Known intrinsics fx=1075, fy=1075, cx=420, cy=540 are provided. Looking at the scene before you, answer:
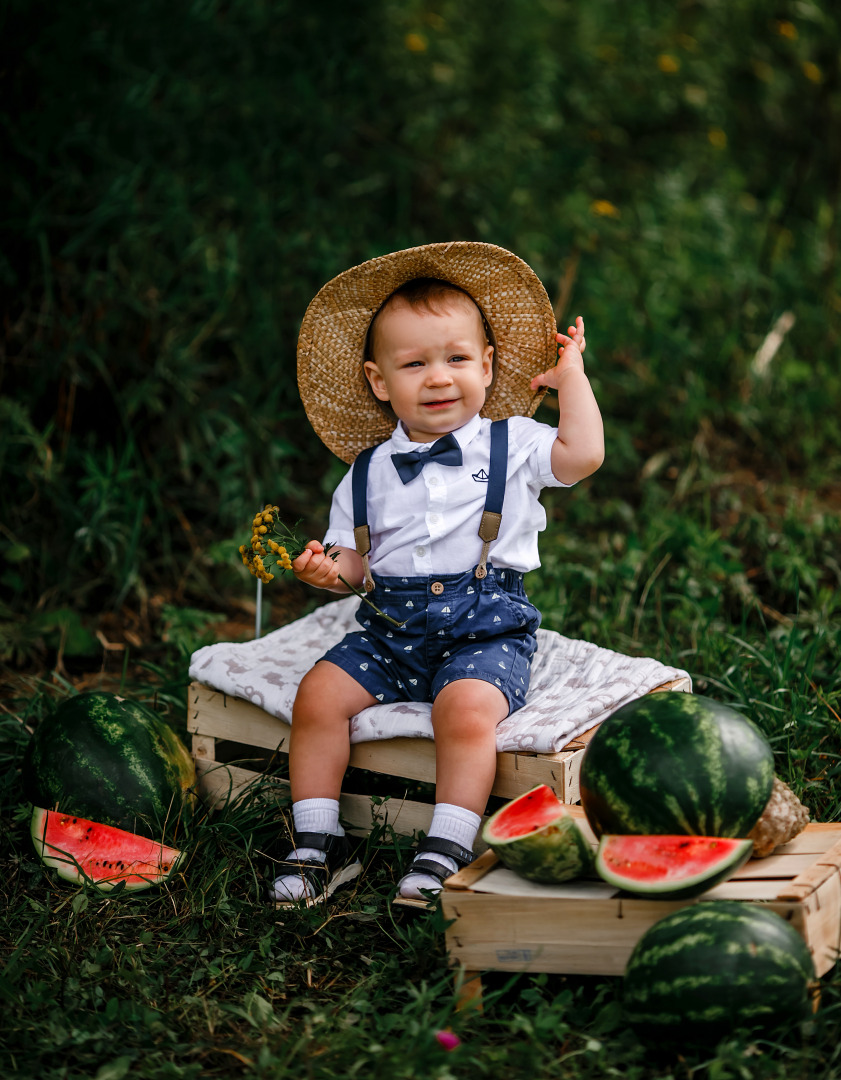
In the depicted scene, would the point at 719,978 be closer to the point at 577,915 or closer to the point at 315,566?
the point at 577,915

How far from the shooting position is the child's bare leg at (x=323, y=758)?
288 cm

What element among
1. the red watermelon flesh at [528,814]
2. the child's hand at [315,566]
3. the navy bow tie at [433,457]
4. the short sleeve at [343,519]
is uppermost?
the navy bow tie at [433,457]

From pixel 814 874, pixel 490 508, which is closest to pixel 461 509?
pixel 490 508

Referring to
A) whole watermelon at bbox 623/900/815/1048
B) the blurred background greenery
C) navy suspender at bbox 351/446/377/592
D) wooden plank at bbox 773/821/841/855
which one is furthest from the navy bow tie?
whole watermelon at bbox 623/900/815/1048

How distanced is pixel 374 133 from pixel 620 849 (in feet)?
16.1

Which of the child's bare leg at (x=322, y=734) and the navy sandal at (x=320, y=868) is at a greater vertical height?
the child's bare leg at (x=322, y=734)

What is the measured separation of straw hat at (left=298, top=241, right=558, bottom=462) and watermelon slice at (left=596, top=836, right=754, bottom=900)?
153cm

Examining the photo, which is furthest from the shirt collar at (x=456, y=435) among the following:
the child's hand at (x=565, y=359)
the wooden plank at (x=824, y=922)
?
the wooden plank at (x=824, y=922)

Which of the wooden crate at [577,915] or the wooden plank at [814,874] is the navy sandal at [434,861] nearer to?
the wooden crate at [577,915]

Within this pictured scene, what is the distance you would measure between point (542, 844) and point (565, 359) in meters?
1.39

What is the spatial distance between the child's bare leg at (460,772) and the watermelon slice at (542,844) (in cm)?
30

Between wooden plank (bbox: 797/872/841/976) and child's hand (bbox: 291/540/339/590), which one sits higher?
child's hand (bbox: 291/540/339/590)

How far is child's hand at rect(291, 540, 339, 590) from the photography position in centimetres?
296

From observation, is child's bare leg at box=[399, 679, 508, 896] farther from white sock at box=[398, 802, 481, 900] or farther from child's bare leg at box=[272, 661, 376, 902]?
child's bare leg at box=[272, 661, 376, 902]
